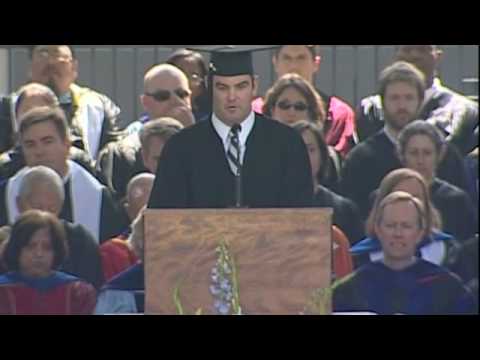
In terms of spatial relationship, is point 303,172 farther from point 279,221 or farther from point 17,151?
point 17,151

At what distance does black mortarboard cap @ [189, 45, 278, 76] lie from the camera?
8484 millimetres

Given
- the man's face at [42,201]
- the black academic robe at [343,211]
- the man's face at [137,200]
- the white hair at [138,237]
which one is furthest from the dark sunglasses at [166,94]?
the black academic robe at [343,211]

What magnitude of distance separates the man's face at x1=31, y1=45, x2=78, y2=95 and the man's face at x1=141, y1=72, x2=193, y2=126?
42cm

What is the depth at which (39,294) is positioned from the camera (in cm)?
865

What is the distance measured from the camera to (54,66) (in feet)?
28.2

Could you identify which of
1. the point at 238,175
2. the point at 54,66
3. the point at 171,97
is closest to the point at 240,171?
the point at 238,175

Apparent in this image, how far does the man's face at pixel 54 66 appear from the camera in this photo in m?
8.57

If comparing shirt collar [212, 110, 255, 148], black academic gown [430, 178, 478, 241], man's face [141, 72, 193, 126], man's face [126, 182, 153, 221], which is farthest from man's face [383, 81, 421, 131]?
man's face [126, 182, 153, 221]

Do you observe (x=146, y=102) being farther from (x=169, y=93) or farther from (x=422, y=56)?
(x=422, y=56)

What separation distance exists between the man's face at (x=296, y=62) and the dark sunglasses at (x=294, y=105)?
0.14m

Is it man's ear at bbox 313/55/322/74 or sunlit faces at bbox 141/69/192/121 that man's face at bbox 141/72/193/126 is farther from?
man's ear at bbox 313/55/322/74

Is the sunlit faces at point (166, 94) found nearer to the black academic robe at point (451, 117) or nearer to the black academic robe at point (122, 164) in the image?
the black academic robe at point (122, 164)

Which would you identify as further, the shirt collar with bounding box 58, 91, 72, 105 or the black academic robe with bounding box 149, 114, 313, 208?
the shirt collar with bounding box 58, 91, 72, 105
